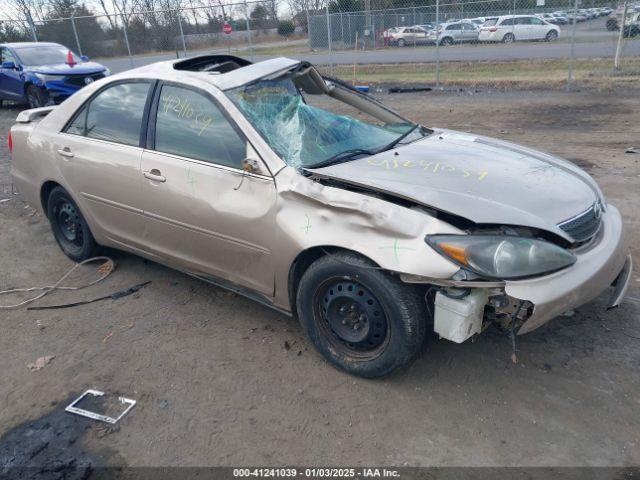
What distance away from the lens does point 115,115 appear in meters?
4.02

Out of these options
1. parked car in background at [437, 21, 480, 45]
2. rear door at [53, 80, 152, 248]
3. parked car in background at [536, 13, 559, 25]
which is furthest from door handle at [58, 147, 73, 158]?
parked car in background at [536, 13, 559, 25]

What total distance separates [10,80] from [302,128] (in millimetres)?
12429

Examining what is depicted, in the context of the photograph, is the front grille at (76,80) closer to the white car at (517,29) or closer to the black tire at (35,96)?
the black tire at (35,96)

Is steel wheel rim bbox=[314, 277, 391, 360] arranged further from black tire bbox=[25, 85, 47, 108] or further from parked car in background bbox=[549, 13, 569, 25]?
parked car in background bbox=[549, 13, 569, 25]

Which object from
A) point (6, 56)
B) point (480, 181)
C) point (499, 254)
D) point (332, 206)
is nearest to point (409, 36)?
point (6, 56)

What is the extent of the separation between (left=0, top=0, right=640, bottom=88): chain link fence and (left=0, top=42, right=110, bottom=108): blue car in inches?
209

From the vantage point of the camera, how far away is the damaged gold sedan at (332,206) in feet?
8.61

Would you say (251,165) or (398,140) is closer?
(251,165)

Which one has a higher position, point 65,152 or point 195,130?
point 195,130

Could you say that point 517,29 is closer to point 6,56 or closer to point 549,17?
point 549,17

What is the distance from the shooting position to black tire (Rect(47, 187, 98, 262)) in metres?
4.54

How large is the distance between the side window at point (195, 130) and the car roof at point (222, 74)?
0.11 m

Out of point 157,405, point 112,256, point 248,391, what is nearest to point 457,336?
point 248,391

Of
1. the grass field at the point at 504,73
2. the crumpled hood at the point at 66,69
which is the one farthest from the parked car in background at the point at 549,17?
the crumpled hood at the point at 66,69
